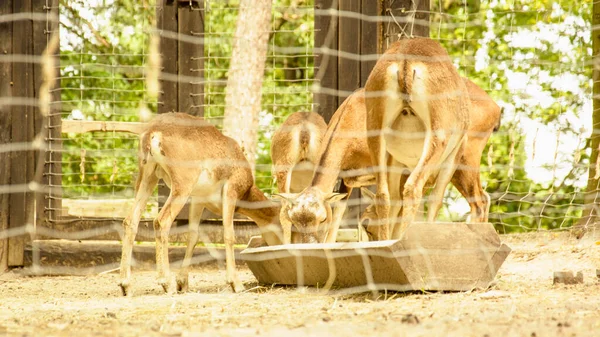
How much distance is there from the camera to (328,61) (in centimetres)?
930

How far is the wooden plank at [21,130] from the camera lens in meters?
9.38

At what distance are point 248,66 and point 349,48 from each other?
356 cm

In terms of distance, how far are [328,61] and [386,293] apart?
367 centimetres

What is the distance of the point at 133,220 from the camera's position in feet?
24.9

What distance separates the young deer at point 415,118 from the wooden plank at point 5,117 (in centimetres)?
394

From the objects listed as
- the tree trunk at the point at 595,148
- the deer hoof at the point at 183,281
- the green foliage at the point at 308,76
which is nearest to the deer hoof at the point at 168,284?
the deer hoof at the point at 183,281

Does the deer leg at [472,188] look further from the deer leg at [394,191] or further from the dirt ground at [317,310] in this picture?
the deer leg at [394,191]

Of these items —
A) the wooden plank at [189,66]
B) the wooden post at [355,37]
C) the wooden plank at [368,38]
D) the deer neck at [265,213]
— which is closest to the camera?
the deer neck at [265,213]

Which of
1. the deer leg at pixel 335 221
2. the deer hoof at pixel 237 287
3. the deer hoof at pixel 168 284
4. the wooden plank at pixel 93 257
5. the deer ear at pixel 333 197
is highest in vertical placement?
the deer ear at pixel 333 197

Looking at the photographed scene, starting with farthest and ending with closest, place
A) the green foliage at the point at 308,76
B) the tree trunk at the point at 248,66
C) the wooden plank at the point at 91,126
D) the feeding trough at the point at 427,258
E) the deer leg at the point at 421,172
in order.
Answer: the green foliage at the point at 308,76
the tree trunk at the point at 248,66
the wooden plank at the point at 91,126
the deer leg at the point at 421,172
the feeding trough at the point at 427,258

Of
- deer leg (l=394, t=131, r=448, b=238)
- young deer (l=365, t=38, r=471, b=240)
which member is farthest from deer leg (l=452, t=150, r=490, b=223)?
deer leg (l=394, t=131, r=448, b=238)

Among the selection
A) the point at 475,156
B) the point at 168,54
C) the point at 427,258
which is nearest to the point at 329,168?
the point at 475,156

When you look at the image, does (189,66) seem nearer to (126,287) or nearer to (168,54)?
(168,54)

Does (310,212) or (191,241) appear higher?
(310,212)
